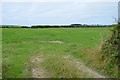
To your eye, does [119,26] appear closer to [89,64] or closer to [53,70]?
[89,64]

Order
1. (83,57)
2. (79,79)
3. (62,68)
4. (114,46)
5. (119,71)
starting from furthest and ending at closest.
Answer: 1. (83,57)
2. (114,46)
3. (119,71)
4. (62,68)
5. (79,79)

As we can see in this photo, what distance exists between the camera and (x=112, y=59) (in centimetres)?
400

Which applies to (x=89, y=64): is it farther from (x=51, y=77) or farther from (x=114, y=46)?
(x=51, y=77)

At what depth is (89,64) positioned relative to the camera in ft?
14.3

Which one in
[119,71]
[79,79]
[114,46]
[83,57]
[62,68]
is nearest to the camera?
[79,79]

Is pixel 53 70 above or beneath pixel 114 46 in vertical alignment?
beneath

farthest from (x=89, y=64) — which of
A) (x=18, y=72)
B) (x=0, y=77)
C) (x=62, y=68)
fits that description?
(x=0, y=77)

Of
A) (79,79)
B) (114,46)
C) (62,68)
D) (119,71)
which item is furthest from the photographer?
(114,46)

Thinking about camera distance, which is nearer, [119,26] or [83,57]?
[119,26]

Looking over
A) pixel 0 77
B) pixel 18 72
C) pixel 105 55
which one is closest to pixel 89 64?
pixel 105 55

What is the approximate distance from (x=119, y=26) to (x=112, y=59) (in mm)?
1181

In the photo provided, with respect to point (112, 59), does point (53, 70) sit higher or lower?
lower

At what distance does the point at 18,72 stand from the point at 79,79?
1.68m

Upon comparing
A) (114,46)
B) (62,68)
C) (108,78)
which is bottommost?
(108,78)
